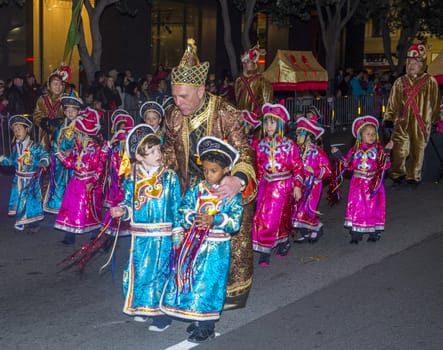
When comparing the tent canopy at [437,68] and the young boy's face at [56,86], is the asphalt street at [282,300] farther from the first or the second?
the tent canopy at [437,68]

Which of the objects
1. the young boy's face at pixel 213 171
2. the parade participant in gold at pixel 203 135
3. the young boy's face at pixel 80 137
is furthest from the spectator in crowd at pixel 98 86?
the young boy's face at pixel 213 171

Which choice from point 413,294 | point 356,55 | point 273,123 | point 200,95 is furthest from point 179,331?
point 356,55

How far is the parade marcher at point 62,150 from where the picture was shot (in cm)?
877

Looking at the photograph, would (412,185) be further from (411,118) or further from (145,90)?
(145,90)

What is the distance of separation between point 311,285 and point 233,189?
2.07m

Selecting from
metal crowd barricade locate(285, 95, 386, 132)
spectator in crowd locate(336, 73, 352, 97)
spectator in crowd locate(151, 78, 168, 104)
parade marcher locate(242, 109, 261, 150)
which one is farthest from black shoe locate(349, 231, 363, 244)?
spectator in crowd locate(336, 73, 352, 97)

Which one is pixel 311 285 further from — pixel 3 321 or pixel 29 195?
pixel 29 195

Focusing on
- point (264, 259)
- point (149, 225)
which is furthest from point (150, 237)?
point (264, 259)

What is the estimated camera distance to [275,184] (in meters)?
7.90

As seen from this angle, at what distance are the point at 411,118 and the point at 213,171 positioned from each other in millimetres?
7723

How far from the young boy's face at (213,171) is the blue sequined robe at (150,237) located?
0.38 metres

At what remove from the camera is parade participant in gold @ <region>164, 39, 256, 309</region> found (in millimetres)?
5789

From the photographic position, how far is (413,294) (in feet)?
22.5

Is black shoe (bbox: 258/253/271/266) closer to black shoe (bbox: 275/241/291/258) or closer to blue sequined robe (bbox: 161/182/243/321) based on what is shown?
black shoe (bbox: 275/241/291/258)
